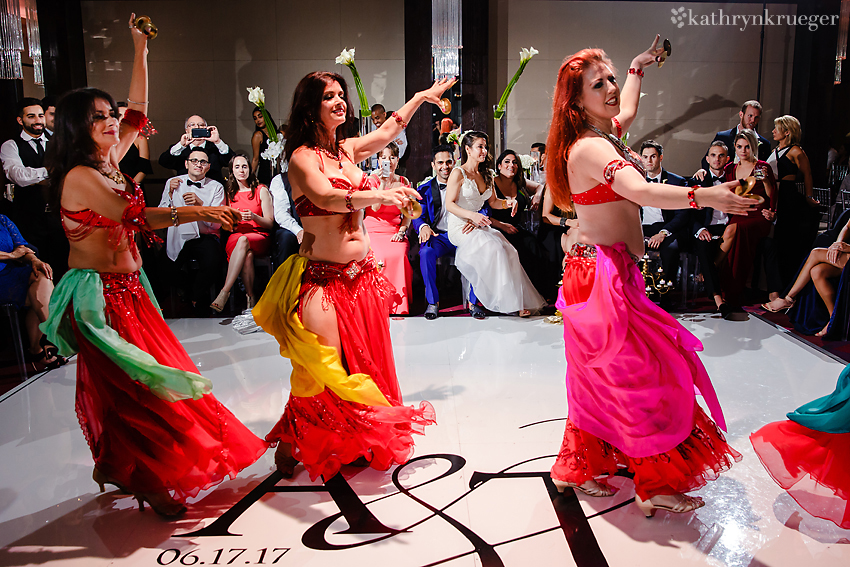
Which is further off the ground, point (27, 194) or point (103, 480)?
point (27, 194)

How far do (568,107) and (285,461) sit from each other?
179cm

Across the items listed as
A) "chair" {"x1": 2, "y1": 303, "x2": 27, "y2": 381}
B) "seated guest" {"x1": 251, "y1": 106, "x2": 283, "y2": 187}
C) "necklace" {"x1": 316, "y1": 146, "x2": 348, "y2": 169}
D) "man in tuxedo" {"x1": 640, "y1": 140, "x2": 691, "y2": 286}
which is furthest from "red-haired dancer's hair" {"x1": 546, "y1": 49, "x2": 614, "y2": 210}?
"seated guest" {"x1": 251, "y1": 106, "x2": 283, "y2": 187}

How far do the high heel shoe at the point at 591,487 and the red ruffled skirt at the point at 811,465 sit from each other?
0.56 meters

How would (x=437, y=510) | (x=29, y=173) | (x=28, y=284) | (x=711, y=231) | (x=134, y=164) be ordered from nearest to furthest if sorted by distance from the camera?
1. (x=437, y=510)
2. (x=28, y=284)
3. (x=29, y=173)
4. (x=711, y=231)
5. (x=134, y=164)

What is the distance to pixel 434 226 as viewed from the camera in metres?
5.84

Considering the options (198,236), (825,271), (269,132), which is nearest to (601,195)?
(825,271)

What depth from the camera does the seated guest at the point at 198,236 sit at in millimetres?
5531

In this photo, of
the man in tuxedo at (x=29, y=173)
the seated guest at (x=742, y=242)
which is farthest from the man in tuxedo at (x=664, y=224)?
the man in tuxedo at (x=29, y=173)

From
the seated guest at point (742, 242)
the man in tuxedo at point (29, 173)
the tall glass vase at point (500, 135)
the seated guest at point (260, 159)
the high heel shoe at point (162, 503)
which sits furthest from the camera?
the tall glass vase at point (500, 135)

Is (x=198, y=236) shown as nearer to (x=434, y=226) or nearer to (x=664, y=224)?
(x=434, y=226)

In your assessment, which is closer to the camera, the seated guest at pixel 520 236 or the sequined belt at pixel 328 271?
the sequined belt at pixel 328 271

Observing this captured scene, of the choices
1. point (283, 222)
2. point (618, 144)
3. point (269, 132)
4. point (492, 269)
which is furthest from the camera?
point (269, 132)

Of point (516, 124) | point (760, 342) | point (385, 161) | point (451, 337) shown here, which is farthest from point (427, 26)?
point (760, 342)

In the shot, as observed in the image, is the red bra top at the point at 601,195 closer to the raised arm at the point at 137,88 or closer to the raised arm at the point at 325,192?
the raised arm at the point at 325,192
